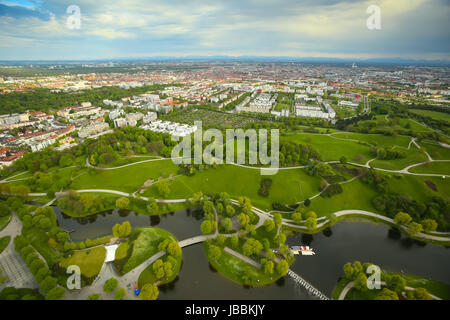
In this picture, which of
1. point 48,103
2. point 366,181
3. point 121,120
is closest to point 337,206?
point 366,181

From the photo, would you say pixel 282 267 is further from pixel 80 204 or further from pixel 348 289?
pixel 80 204

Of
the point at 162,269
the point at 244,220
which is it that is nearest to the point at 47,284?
the point at 162,269

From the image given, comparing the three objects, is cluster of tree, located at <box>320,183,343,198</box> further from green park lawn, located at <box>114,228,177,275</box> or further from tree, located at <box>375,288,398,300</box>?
green park lawn, located at <box>114,228,177,275</box>

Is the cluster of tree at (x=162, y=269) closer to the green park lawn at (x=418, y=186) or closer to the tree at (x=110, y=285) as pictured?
the tree at (x=110, y=285)

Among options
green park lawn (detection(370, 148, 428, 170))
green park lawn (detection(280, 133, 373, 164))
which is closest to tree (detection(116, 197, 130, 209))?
green park lawn (detection(280, 133, 373, 164))

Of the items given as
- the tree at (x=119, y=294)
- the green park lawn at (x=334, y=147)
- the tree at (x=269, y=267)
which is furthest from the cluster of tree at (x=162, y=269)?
the green park lawn at (x=334, y=147)
